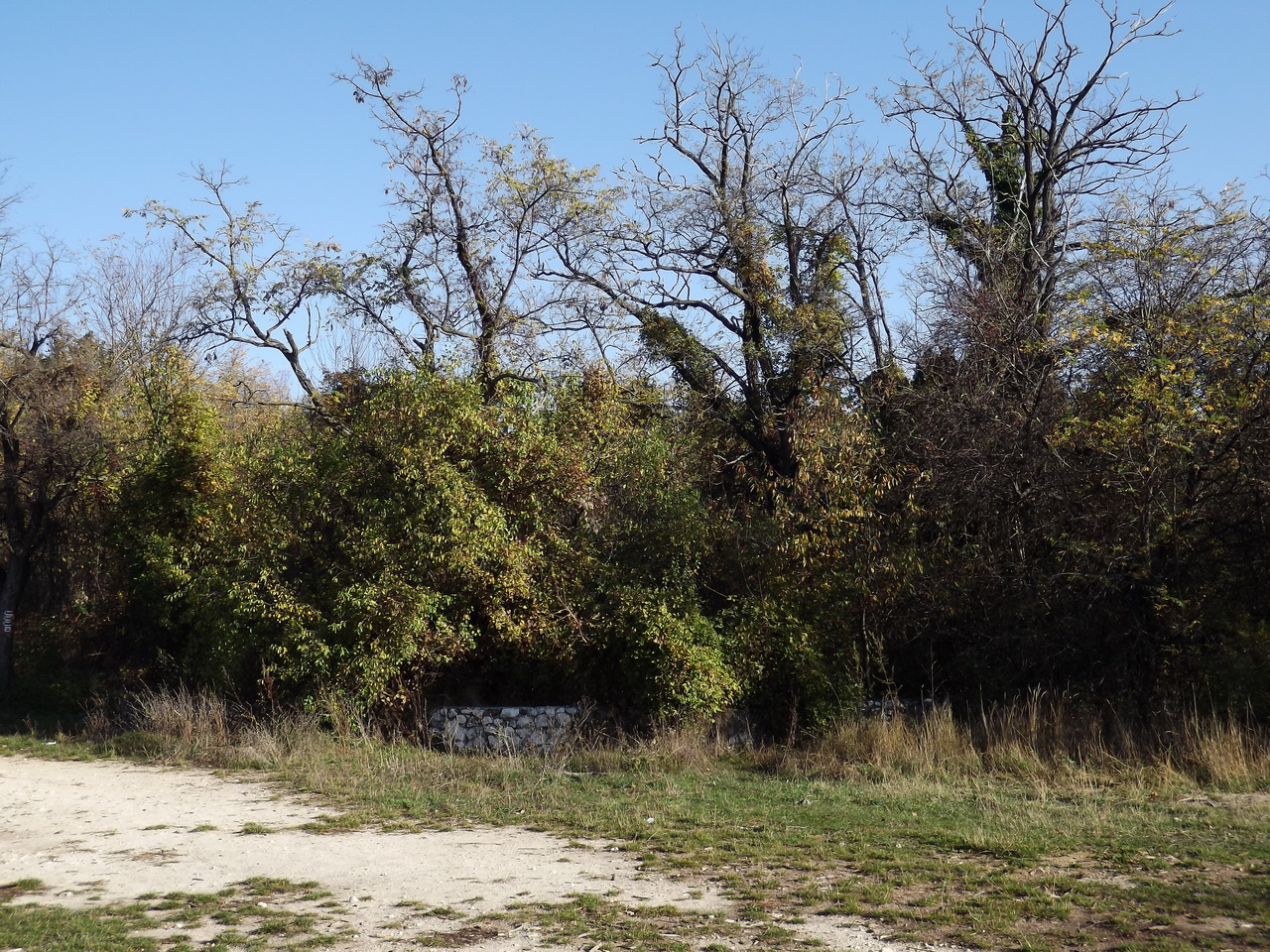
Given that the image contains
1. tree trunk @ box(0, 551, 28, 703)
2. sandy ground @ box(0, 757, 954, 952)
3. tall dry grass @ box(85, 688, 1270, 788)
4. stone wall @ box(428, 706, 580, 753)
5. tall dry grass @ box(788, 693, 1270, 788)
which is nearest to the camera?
sandy ground @ box(0, 757, 954, 952)

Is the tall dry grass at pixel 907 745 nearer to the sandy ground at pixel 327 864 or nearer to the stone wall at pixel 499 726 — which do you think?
the stone wall at pixel 499 726

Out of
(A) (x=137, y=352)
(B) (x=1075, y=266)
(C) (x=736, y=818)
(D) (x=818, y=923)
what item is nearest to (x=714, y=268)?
(B) (x=1075, y=266)

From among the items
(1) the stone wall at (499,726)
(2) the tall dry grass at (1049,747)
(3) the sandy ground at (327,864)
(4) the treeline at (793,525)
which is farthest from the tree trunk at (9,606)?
(2) the tall dry grass at (1049,747)

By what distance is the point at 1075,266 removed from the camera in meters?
19.1

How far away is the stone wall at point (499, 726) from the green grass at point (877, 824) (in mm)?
1239

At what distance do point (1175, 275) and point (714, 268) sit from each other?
912cm

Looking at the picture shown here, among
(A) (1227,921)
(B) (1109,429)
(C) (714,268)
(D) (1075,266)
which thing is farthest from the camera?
(C) (714,268)

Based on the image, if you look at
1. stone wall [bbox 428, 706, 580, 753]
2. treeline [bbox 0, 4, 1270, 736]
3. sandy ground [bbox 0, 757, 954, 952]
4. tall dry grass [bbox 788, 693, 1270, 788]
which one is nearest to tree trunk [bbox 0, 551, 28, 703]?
treeline [bbox 0, 4, 1270, 736]

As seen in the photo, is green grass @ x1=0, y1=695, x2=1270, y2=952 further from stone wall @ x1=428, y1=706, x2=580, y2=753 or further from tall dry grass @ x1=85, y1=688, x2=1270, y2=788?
stone wall @ x1=428, y1=706, x2=580, y2=753

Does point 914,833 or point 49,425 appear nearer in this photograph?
point 914,833

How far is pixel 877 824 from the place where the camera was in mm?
9180

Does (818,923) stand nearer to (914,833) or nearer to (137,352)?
(914,833)

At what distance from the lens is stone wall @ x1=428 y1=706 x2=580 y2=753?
47.6 ft

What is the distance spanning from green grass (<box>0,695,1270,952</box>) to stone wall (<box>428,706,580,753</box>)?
4.07ft
